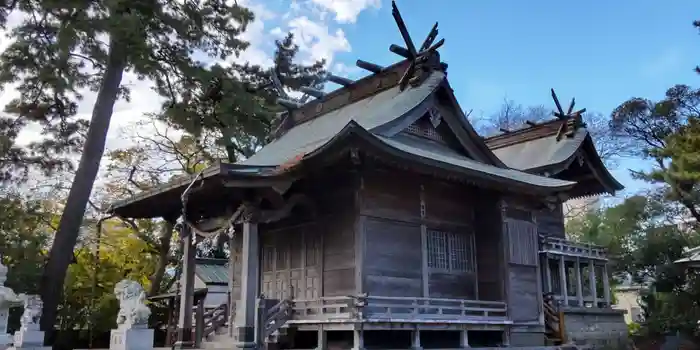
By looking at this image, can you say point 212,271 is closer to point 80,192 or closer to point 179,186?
point 80,192

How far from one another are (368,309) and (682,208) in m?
20.2

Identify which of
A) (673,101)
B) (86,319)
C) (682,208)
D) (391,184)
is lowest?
(86,319)

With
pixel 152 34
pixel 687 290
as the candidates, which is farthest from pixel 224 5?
pixel 687 290

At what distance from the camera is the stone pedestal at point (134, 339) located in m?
9.62

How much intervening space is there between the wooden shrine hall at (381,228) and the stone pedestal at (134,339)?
5.98 ft

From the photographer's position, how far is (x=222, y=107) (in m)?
22.2

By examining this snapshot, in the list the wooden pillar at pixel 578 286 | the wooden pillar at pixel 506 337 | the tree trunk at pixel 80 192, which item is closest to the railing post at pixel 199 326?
the tree trunk at pixel 80 192

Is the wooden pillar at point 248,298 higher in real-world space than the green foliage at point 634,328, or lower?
higher

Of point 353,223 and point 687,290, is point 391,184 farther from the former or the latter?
point 687,290

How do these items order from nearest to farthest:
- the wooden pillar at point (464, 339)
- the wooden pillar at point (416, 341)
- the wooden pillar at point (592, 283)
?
1. the wooden pillar at point (416, 341)
2. the wooden pillar at point (464, 339)
3. the wooden pillar at point (592, 283)

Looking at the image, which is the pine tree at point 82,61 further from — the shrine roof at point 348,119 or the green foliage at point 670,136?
the green foliage at point 670,136

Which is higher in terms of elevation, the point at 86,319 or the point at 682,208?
the point at 682,208

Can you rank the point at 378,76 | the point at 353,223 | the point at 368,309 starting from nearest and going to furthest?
the point at 368,309 < the point at 353,223 < the point at 378,76

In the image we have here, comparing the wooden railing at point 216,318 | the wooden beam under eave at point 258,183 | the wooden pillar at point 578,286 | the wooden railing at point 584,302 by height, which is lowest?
the wooden railing at point 216,318
